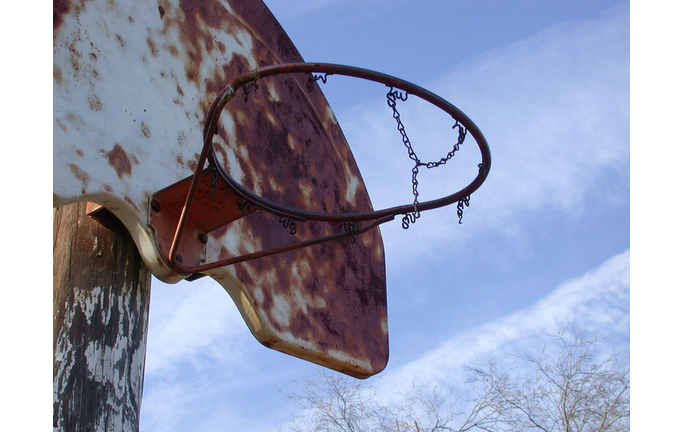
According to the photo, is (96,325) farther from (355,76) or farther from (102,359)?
(355,76)

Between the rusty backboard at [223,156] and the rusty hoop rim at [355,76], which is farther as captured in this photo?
the rusty backboard at [223,156]

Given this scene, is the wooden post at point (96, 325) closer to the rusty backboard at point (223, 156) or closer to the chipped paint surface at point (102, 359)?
the chipped paint surface at point (102, 359)

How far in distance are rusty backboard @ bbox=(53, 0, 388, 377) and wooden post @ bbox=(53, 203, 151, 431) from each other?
0.14 m

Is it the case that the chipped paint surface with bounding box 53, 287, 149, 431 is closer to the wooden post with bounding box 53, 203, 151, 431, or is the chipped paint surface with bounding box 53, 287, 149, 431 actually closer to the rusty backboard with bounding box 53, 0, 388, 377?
the wooden post with bounding box 53, 203, 151, 431

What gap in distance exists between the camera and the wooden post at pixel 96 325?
2.45 m

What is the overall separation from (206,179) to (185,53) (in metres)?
0.65

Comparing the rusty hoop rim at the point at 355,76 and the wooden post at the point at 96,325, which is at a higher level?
the rusty hoop rim at the point at 355,76

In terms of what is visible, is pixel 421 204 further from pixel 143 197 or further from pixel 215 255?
pixel 143 197

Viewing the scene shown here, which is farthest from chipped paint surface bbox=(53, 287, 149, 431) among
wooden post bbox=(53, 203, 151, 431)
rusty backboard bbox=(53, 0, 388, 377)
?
rusty backboard bbox=(53, 0, 388, 377)

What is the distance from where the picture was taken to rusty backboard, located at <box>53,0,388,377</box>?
8.14ft

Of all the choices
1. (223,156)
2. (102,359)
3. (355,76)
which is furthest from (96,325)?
(355,76)

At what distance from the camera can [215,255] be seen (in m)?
2.86

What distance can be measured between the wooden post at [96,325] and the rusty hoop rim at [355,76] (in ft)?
1.68

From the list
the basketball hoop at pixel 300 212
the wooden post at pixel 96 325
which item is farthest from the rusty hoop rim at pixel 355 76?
the wooden post at pixel 96 325
